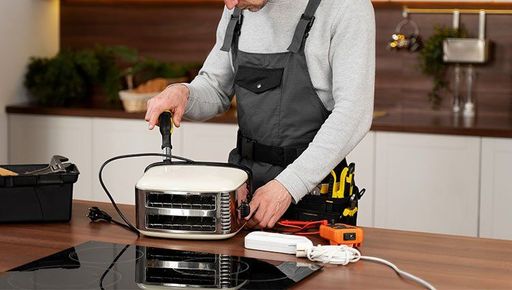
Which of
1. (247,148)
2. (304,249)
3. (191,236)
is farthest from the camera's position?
(247,148)

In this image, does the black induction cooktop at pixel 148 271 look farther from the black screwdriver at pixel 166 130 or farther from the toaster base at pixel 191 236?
the black screwdriver at pixel 166 130

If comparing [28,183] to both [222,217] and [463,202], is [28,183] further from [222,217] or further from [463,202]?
[463,202]

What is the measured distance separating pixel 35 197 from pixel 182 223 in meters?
0.42

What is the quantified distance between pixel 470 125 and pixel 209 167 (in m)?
2.04

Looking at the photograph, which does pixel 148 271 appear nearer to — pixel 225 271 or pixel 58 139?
pixel 225 271

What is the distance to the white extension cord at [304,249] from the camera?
198 centimetres

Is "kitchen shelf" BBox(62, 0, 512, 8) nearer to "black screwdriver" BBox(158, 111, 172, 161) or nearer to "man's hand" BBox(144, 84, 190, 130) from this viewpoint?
"man's hand" BBox(144, 84, 190, 130)

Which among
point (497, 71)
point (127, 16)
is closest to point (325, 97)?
point (497, 71)

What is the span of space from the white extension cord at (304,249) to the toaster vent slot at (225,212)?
0.18 ft

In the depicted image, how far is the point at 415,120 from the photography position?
4191 mm

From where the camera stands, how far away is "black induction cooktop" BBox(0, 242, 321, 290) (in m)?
1.82

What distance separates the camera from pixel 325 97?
8.29 ft

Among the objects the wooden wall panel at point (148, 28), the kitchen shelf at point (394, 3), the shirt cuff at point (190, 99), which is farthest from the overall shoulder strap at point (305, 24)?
the wooden wall panel at point (148, 28)

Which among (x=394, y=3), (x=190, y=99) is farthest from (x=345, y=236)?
(x=394, y=3)
